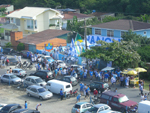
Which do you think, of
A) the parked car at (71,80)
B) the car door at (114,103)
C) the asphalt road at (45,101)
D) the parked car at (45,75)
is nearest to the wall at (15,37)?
the parked car at (45,75)

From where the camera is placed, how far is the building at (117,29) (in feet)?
150

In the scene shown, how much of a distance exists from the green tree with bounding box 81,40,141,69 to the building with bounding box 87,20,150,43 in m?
14.6

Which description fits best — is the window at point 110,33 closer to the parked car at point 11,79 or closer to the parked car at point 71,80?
the parked car at point 71,80

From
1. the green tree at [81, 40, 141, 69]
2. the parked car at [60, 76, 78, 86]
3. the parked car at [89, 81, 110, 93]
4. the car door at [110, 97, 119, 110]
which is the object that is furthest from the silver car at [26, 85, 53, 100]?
the green tree at [81, 40, 141, 69]

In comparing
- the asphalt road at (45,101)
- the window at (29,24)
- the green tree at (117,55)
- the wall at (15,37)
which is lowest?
the asphalt road at (45,101)

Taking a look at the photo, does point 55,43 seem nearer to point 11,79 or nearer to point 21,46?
point 21,46

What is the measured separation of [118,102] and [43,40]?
95.5 ft

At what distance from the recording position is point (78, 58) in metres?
38.0

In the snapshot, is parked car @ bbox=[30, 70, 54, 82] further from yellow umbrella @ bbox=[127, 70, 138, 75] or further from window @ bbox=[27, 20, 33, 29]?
window @ bbox=[27, 20, 33, 29]

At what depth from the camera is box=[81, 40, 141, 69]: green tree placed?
29.6 meters

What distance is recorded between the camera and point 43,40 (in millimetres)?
47312

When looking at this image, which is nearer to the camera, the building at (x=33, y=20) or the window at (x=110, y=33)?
the window at (x=110, y=33)

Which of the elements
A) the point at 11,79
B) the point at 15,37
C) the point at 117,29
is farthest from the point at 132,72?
the point at 15,37

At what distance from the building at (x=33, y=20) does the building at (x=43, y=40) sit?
21.0 feet
